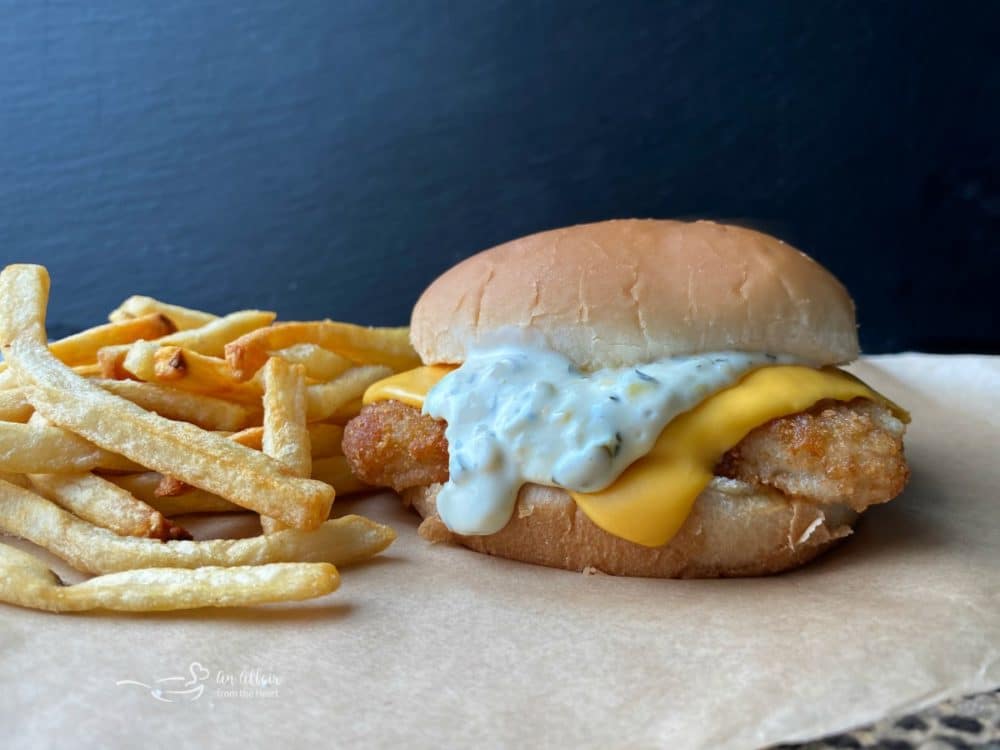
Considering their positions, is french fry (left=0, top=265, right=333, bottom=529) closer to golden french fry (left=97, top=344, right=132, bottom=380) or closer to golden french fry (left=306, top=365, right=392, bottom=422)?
golden french fry (left=97, top=344, right=132, bottom=380)

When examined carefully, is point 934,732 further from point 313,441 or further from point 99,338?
point 99,338

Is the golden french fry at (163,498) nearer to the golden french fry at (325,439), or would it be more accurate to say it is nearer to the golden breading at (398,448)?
the golden french fry at (325,439)

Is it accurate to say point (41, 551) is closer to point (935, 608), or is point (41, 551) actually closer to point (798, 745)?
point (798, 745)

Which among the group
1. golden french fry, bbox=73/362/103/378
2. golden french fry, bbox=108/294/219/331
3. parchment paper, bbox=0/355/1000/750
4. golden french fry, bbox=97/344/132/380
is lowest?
parchment paper, bbox=0/355/1000/750

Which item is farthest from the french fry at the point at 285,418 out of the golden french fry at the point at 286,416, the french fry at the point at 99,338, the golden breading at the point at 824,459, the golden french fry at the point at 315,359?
the golden breading at the point at 824,459

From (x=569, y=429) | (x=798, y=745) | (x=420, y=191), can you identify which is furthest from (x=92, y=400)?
(x=420, y=191)

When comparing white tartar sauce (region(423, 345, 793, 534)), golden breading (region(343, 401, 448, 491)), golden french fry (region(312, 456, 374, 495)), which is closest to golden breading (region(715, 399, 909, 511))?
white tartar sauce (region(423, 345, 793, 534))

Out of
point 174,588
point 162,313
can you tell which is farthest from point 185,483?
point 162,313
